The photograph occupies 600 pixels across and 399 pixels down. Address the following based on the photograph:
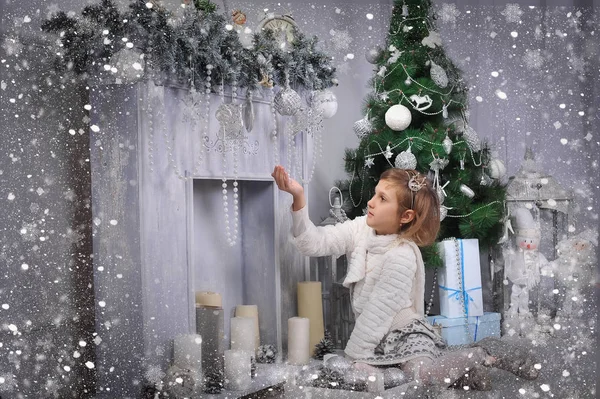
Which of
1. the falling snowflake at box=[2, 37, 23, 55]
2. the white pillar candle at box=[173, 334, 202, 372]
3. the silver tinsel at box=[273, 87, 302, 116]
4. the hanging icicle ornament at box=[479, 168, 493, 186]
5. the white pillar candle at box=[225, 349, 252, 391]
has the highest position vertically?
the falling snowflake at box=[2, 37, 23, 55]

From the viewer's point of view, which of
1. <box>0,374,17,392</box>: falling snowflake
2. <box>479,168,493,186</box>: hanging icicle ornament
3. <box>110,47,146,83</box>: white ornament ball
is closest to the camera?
<box>110,47,146,83</box>: white ornament ball

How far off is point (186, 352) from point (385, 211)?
981mm

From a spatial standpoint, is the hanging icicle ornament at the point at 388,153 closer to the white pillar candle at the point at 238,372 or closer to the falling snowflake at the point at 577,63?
the white pillar candle at the point at 238,372

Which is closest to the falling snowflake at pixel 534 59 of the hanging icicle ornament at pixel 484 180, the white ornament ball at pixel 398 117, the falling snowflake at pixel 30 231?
the hanging icicle ornament at pixel 484 180

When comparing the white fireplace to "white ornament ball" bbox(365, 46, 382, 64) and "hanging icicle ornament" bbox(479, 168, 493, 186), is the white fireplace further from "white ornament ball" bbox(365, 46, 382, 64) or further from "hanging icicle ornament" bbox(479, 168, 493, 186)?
Result: "hanging icicle ornament" bbox(479, 168, 493, 186)

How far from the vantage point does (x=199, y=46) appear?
3.14 m

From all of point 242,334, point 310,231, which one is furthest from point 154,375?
point 310,231

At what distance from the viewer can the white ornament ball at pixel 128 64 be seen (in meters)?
2.98

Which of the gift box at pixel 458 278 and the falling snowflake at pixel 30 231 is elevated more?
the falling snowflake at pixel 30 231

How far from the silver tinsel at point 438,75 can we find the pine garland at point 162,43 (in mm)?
787

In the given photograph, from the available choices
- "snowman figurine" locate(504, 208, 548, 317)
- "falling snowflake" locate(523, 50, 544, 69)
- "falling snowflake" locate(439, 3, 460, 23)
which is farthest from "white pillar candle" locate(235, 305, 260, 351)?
"falling snowflake" locate(523, 50, 544, 69)

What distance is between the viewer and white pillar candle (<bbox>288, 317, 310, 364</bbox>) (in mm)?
3570

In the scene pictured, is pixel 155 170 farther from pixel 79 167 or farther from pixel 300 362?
pixel 300 362

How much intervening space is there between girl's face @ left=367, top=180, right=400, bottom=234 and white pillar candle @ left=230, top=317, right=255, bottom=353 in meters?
0.69
